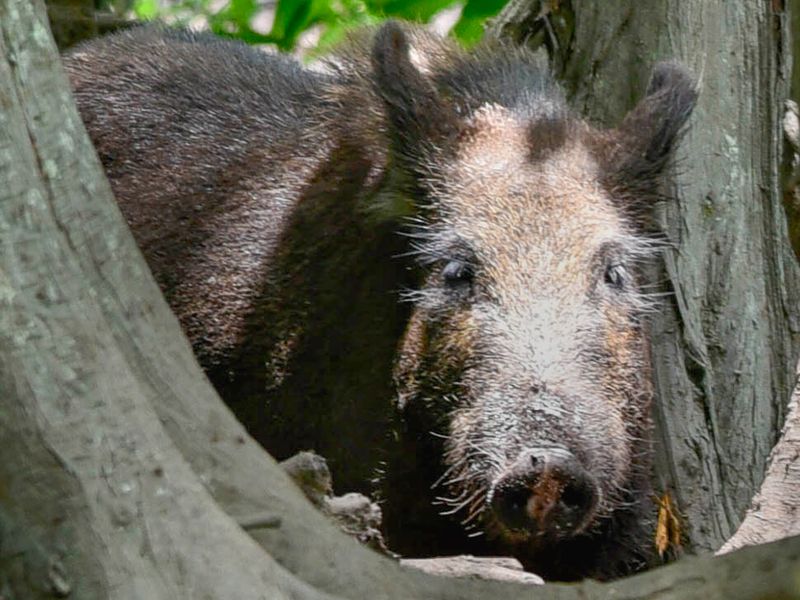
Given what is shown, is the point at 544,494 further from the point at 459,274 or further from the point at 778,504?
the point at 459,274

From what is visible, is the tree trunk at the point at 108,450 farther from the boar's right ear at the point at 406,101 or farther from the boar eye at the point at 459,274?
the boar's right ear at the point at 406,101

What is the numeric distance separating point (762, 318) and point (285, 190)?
147 cm

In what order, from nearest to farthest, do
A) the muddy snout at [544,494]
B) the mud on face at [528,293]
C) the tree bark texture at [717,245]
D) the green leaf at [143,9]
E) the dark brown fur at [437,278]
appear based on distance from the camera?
the muddy snout at [544,494] < the mud on face at [528,293] < the dark brown fur at [437,278] < the tree bark texture at [717,245] < the green leaf at [143,9]

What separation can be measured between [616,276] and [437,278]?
48 cm

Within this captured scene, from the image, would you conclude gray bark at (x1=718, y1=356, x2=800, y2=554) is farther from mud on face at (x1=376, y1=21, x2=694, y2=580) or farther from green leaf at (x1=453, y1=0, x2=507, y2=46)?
green leaf at (x1=453, y1=0, x2=507, y2=46)

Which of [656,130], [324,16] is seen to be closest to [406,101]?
[656,130]

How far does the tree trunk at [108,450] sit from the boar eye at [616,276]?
171 cm

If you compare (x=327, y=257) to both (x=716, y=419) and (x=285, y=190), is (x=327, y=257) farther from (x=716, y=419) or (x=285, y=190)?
(x=716, y=419)

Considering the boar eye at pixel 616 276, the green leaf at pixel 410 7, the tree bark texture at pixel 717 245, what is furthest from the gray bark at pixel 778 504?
the green leaf at pixel 410 7

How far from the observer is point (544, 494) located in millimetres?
3242

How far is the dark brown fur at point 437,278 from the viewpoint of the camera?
3572 millimetres

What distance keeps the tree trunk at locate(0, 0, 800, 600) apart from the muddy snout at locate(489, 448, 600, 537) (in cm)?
95

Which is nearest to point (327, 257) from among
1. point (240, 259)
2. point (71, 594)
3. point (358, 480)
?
point (240, 259)

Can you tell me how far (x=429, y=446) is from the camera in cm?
386
